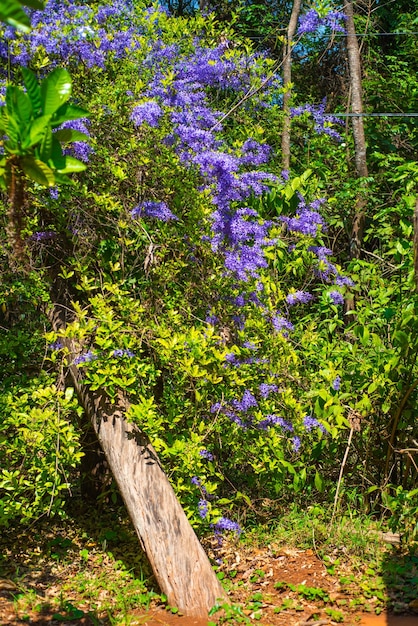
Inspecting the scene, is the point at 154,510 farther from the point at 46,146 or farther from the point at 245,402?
the point at 46,146

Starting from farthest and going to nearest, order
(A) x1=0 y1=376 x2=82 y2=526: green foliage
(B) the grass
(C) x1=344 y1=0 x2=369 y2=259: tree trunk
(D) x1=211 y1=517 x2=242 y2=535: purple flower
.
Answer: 1. (C) x1=344 y1=0 x2=369 y2=259: tree trunk
2. (D) x1=211 y1=517 x2=242 y2=535: purple flower
3. (A) x1=0 y1=376 x2=82 y2=526: green foliage
4. (B) the grass

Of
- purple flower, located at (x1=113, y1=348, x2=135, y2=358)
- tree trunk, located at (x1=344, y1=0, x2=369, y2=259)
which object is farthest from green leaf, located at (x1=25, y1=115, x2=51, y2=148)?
tree trunk, located at (x1=344, y1=0, x2=369, y2=259)

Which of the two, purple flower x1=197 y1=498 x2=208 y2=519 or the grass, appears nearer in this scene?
the grass

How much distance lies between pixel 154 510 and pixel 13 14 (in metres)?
3.64

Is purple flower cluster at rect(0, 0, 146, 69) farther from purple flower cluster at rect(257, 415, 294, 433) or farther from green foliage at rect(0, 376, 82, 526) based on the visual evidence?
purple flower cluster at rect(257, 415, 294, 433)

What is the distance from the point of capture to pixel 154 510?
177 inches

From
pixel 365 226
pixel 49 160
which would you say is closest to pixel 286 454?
pixel 365 226

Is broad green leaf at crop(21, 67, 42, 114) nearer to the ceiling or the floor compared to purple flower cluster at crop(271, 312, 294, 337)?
nearer to the ceiling

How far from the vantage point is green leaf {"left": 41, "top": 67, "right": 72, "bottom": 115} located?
1611 millimetres

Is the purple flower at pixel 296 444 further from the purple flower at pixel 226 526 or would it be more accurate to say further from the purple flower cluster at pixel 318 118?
the purple flower cluster at pixel 318 118

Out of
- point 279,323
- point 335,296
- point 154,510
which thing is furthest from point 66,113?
point 335,296

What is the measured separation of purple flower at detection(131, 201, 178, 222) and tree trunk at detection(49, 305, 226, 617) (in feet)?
3.27

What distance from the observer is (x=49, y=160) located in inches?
64.7

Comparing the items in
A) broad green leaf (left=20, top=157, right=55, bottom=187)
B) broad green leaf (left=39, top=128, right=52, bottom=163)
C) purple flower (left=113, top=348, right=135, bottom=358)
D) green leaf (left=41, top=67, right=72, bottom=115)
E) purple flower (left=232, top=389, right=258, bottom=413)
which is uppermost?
green leaf (left=41, top=67, right=72, bottom=115)
